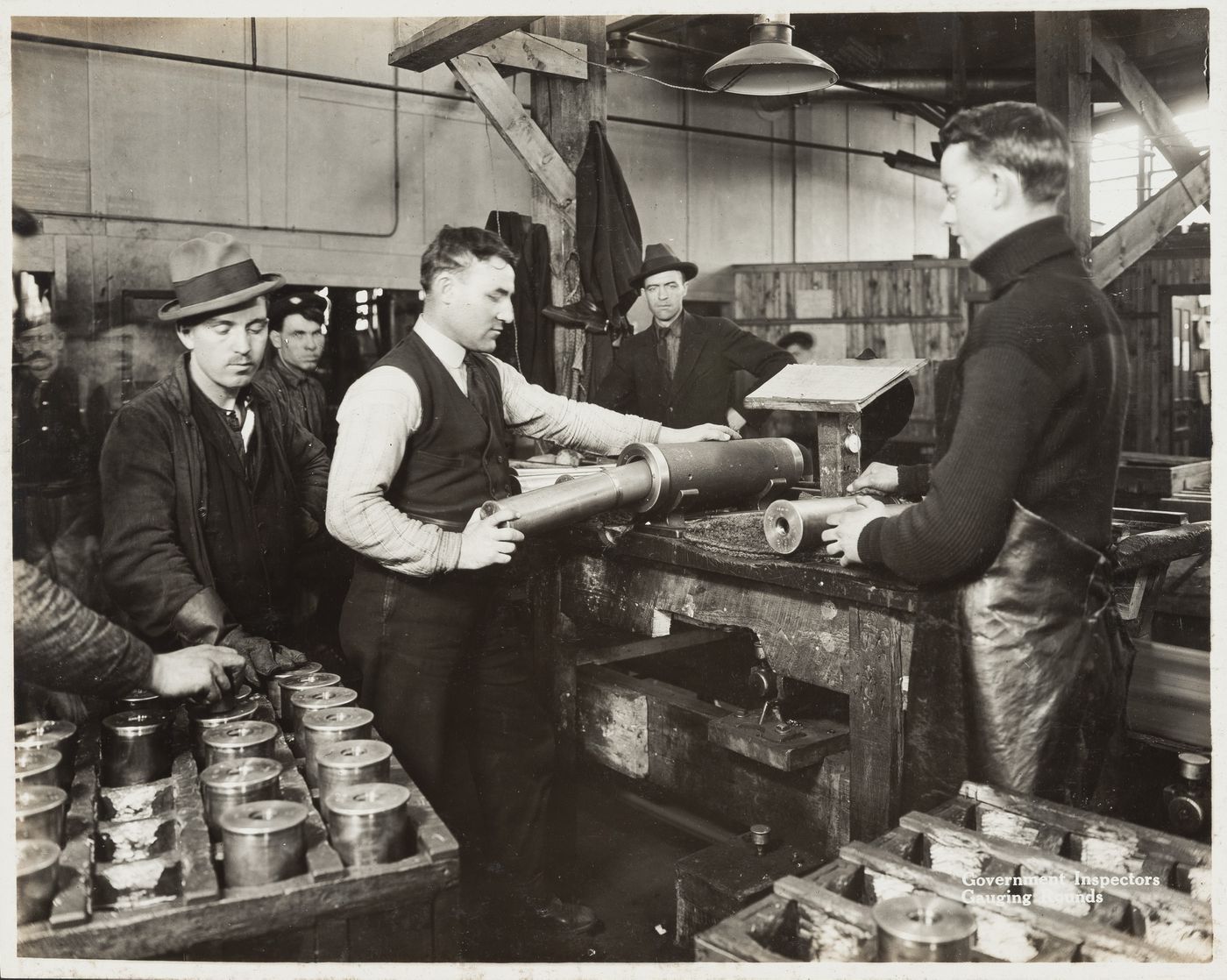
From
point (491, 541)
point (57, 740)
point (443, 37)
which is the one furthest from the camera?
point (443, 37)

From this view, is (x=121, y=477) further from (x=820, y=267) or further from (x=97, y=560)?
(x=820, y=267)

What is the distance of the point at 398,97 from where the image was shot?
7.98 meters

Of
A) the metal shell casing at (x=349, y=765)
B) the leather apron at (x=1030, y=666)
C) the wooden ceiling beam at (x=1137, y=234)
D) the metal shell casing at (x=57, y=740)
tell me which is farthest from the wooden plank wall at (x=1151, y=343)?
the metal shell casing at (x=57, y=740)

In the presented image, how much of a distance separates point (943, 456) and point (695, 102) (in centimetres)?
913

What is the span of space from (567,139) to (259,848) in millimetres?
3997

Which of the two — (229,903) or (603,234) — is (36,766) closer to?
(229,903)

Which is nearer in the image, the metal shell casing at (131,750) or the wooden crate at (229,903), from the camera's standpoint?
the wooden crate at (229,903)

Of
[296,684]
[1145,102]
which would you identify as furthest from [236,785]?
[1145,102]

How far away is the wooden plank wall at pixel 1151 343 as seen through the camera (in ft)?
31.9

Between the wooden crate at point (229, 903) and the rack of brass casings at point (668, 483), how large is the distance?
3.27ft

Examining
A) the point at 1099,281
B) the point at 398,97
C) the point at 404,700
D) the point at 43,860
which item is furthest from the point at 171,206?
the point at 43,860

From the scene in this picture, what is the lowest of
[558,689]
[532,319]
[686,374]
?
[558,689]

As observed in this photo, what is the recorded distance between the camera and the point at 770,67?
385 cm

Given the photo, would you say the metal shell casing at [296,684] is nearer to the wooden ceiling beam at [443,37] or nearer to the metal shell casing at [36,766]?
the metal shell casing at [36,766]
